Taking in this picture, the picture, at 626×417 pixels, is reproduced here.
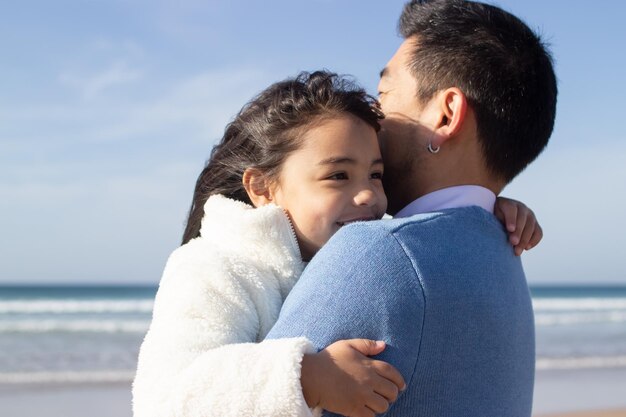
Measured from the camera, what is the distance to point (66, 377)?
10.1 meters

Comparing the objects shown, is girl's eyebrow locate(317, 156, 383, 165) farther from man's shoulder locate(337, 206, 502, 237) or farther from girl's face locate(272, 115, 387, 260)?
man's shoulder locate(337, 206, 502, 237)

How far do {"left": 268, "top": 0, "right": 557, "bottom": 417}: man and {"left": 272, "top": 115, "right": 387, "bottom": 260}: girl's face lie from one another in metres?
0.15

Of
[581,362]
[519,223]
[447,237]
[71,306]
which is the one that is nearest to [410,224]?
[447,237]

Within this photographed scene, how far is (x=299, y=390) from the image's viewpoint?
177cm

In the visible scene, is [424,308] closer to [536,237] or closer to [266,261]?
[266,261]

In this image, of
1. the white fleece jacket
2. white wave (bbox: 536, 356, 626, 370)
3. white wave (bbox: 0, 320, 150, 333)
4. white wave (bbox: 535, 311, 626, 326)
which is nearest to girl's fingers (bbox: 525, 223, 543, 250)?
the white fleece jacket

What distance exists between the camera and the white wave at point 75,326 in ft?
58.9

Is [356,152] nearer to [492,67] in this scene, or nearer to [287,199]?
[287,199]

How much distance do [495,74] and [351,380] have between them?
4.01ft

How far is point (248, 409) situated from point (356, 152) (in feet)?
3.32

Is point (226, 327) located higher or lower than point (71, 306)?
higher

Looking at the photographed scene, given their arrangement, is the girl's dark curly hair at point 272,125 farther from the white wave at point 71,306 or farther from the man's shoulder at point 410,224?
the white wave at point 71,306

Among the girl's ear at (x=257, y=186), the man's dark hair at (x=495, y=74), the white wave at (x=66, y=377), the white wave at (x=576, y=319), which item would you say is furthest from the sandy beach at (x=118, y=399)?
the white wave at (x=576, y=319)

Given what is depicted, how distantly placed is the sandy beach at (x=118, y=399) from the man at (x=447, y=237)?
616 cm
